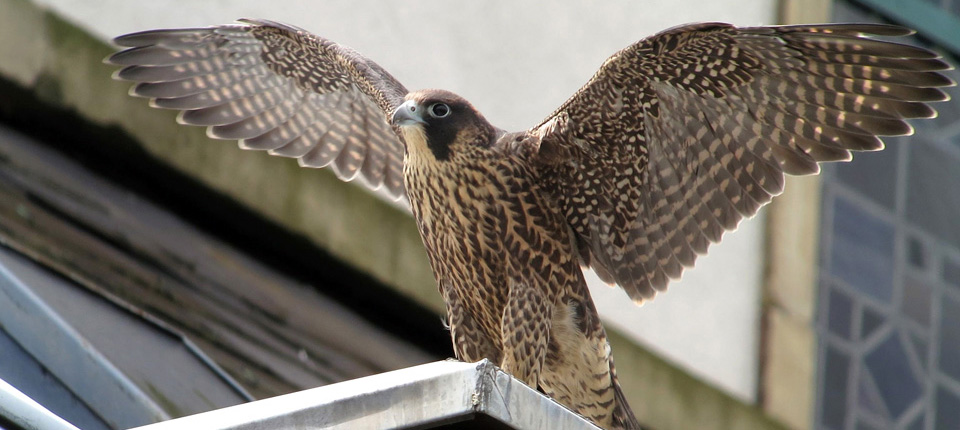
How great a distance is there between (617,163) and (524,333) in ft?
2.46

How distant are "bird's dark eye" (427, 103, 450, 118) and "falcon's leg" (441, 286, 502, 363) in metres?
0.52

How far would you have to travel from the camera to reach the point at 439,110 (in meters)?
4.55

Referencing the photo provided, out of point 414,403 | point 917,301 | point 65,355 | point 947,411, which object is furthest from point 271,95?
point 947,411

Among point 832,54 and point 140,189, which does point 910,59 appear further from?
point 140,189

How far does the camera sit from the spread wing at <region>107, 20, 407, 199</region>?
A: 18.4 ft

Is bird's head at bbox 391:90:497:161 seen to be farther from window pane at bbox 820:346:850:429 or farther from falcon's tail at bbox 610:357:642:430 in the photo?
window pane at bbox 820:346:850:429

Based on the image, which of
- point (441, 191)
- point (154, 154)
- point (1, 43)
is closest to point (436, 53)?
point (154, 154)

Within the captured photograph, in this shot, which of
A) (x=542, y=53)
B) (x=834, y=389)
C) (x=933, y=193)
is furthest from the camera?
(x=933, y=193)

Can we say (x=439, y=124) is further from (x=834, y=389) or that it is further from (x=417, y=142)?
(x=834, y=389)

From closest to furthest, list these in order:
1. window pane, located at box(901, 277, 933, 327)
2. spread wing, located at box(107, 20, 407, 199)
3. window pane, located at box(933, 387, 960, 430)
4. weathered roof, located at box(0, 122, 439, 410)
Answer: spread wing, located at box(107, 20, 407, 199)
weathered roof, located at box(0, 122, 439, 410)
window pane, located at box(933, 387, 960, 430)
window pane, located at box(901, 277, 933, 327)

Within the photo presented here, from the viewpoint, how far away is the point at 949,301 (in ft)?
29.9

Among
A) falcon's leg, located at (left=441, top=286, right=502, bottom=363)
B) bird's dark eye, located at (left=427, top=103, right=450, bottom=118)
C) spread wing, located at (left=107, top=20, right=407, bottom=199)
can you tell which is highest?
spread wing, located at (left=107, top=20, right=407, bottom=199)

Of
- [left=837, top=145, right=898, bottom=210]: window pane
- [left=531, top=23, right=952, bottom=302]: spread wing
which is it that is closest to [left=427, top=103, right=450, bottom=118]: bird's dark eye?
[left=531, top=23, right=952, bottom=302]: spread wing

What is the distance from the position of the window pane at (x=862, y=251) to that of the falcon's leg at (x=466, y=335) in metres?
4.58
